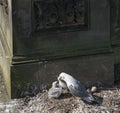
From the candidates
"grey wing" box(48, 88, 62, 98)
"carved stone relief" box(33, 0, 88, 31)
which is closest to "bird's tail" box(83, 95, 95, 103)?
"grey wing" box(48, 88, 62, 98)

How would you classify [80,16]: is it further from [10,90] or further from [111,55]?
[10,90]

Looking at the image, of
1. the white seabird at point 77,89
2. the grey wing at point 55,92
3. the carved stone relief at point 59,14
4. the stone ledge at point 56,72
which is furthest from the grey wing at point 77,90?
the carved stone relief at point 59,14

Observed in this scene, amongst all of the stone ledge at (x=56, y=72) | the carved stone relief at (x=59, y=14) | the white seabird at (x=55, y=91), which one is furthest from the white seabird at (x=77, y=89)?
the carved stone relief at (x=59, y=14)

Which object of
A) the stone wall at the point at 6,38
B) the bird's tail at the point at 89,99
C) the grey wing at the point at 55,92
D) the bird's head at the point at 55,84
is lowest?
the bird's tail at the point at 89,99

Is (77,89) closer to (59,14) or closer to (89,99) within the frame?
(89,99)

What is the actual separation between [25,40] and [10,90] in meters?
0.73

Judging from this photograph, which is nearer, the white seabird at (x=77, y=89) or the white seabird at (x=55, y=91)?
the white seabird at (x=77, y=89)

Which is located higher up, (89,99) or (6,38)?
(6,38)

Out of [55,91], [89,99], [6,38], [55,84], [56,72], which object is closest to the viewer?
[89,99]

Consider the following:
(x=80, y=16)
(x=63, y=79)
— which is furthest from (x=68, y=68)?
(x=80, y=16)

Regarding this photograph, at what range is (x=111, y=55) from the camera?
22.9 feet

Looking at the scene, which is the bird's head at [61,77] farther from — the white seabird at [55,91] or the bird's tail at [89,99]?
the bird's tail at [89,99]

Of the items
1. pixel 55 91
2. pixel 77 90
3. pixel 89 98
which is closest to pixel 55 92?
pixel 55 91

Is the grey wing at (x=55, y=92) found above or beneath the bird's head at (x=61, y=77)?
beneath
